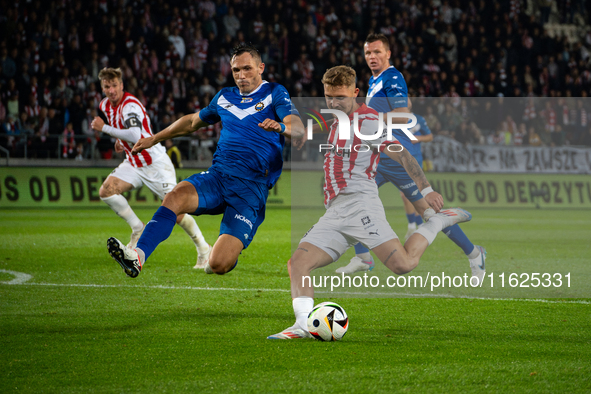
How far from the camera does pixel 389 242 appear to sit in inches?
201

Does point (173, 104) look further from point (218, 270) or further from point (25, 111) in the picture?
point (218, 270)

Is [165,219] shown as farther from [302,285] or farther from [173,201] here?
[302,285]

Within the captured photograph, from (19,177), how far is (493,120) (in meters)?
12.1

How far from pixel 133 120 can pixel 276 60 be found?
13.1 metres

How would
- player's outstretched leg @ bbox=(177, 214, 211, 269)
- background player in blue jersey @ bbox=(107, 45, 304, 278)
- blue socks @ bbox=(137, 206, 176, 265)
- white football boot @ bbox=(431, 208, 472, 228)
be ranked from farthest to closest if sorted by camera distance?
1. player's outstretched leg @ bbox=(177, 214, 211, 269)
2. white football boot @ bbox=(431, 208, 472, 228)
3. background player in blue jersey @ bbox=(107, 45, 304, 278)
4. blue socks @ bbox=(137, 206, 176, 265)

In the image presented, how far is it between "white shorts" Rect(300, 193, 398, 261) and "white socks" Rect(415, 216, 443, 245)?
49cm

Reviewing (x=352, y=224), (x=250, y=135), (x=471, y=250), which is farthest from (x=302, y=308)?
(x=471, y=250)

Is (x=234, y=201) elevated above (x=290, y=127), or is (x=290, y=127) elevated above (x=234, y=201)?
(x=290, y=127)

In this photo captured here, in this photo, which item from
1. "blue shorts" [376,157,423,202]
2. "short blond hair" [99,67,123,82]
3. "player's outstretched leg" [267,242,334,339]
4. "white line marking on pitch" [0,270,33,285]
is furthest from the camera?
"short blond hair" [99,67,123,82]

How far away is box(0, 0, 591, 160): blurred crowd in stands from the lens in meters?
17.1

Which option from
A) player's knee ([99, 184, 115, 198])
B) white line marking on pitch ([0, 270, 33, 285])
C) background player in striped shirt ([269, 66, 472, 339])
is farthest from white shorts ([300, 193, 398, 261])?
player's knee ([99, 184, 115, 198])

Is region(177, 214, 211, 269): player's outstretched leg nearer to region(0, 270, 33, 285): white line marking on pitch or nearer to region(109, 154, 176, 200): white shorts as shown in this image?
region(109, 154, 176, 200): white shorts

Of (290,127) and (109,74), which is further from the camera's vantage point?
(109,74)

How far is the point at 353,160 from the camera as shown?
520cm
